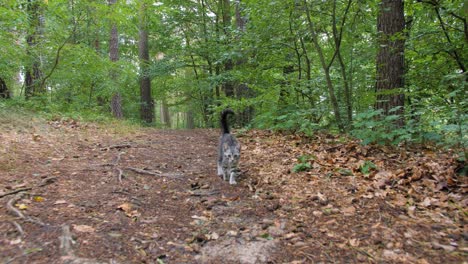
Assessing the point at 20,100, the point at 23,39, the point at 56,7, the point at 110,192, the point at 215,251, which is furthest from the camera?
the point at 20,100

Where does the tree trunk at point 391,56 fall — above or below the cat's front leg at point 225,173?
above

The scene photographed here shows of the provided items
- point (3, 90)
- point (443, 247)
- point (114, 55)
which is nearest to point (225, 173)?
point (443, 247)

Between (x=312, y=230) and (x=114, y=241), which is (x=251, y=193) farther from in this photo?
Result: (x=114, y=241)

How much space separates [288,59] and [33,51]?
763 cm

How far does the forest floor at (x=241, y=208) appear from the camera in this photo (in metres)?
2.46

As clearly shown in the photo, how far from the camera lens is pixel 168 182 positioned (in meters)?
4.49

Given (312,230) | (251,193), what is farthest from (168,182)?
(312,230)

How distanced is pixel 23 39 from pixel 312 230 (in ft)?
31.0

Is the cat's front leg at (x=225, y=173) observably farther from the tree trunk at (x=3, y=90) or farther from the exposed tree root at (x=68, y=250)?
the tree trunk at (x=3, y=90)

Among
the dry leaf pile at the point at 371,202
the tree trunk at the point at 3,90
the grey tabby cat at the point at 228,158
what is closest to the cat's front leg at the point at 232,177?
the grey tabby cat at the point at 228,158

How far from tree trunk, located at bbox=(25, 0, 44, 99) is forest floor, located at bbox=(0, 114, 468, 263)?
173 inches

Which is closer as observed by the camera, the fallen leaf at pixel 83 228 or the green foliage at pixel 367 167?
the fallen leaf at pixel 83 228

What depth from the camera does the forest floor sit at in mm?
2461

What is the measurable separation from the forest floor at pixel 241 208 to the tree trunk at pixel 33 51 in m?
4.39
